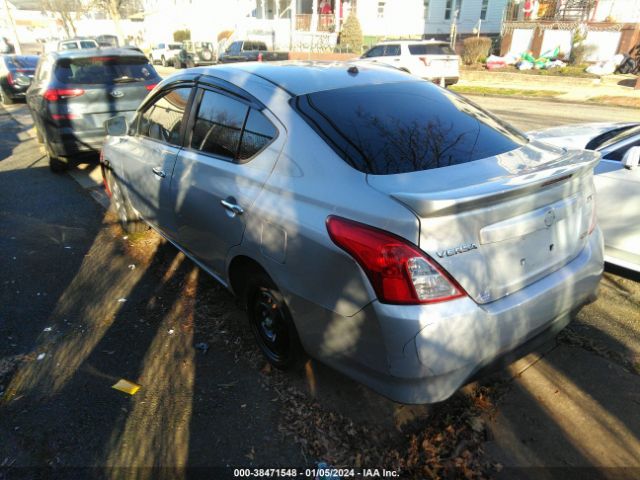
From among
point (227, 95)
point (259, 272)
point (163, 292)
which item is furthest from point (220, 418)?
point (227, 95)

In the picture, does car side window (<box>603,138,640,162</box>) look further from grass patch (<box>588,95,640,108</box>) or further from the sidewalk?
the sidewalk

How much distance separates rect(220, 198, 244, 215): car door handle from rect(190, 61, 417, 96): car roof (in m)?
0.73

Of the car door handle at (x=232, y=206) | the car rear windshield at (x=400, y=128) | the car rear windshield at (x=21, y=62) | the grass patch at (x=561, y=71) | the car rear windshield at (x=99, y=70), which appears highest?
the car rear windshield at (x=400, y=128)

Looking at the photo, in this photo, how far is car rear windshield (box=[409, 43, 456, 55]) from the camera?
658 inches

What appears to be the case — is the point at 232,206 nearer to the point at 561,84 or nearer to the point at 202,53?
the point at 561,84

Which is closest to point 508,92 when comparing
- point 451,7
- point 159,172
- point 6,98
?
point 159,172

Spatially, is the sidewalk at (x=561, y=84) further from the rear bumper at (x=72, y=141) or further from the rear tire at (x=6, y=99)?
the rear tire at (x=6, y=99)

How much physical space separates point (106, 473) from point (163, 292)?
5.95 feet

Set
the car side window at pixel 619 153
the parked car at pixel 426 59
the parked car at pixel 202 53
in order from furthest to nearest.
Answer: the parked car at pixel 202 53 → the parked car at pixel 426 59 → the car side window at pixel 619 153

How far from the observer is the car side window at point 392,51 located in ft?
55.8

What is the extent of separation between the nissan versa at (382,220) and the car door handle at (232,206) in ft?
0.06

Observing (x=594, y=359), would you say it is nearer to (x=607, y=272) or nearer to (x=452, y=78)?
(x=607, y=272)

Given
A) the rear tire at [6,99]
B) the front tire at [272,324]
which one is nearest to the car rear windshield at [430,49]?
the rear tire at [6,99]

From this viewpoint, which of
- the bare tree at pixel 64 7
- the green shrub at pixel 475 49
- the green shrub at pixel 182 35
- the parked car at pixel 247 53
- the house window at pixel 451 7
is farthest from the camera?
the green shrub at pixel 182 35
